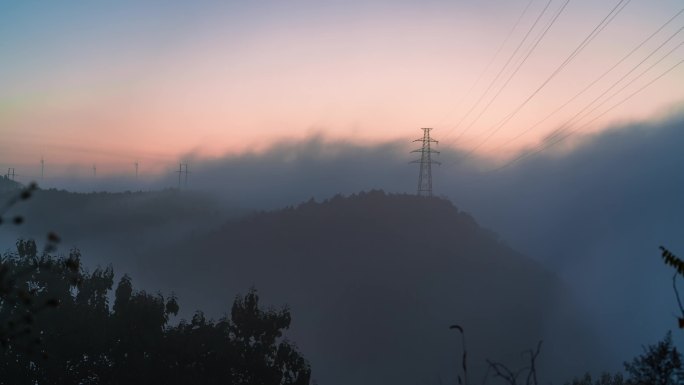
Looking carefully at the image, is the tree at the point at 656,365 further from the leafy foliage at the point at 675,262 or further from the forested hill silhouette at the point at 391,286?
the forested hill silhouette at the point at 391,286

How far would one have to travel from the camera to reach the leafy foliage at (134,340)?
2880 centimetres


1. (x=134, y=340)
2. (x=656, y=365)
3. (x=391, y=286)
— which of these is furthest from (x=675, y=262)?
(x=391, y=286)

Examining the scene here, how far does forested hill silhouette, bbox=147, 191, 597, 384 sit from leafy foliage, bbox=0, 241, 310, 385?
95827mm

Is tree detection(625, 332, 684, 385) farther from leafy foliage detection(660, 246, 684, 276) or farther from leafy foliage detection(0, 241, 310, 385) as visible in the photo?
leafy foliage detection(0, 241, 310, 385)

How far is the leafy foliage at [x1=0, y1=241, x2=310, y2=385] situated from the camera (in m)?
28.8

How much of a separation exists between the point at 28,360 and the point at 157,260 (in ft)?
540

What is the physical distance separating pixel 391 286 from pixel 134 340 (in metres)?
139

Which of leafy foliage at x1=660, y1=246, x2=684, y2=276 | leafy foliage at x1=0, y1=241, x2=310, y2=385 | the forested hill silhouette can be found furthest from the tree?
the forested hill silhouette

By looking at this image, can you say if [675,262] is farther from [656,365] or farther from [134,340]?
[134,340]

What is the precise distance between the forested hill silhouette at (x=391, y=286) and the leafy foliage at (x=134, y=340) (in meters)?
95.8

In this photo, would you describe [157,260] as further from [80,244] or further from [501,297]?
[501,297]

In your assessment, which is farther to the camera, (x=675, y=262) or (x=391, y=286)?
(x=391, y=286)

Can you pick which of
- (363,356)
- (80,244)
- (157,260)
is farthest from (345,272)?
(80,244)

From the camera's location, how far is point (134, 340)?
99.9 ft
